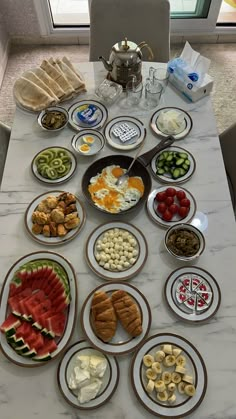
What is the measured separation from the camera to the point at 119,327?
4.17ft

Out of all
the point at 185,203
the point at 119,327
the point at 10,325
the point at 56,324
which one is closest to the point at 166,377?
the point at 119,327

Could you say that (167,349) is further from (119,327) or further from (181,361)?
(119,327)

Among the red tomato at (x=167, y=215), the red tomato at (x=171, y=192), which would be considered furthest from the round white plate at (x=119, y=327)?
the red tomato at (x=171, y=192)

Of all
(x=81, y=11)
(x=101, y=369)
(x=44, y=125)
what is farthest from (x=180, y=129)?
(x=81, y=11)

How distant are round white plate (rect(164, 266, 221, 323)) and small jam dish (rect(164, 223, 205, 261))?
0.18ft

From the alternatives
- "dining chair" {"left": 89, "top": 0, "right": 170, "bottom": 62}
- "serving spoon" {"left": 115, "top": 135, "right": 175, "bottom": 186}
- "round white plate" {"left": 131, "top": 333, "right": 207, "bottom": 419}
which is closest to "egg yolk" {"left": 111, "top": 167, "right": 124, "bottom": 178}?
"serving spoon" {"left": 115, "top": 135, "right": 175, "bottom": 186}

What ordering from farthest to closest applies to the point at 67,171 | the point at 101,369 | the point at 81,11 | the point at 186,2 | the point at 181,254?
the point at 81,11, the point at 186,2, the point at 67,171, the point at 181,254, the point at 101,369

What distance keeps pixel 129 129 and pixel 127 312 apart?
2.94 feet

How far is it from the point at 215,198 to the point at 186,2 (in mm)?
2416

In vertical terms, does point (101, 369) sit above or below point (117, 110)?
below

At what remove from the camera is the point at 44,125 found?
177 centimetres

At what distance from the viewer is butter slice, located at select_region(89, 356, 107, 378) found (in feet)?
3.79

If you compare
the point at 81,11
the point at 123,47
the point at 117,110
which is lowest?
the point at 81,11

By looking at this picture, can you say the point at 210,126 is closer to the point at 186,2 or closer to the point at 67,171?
the point at 67,171
